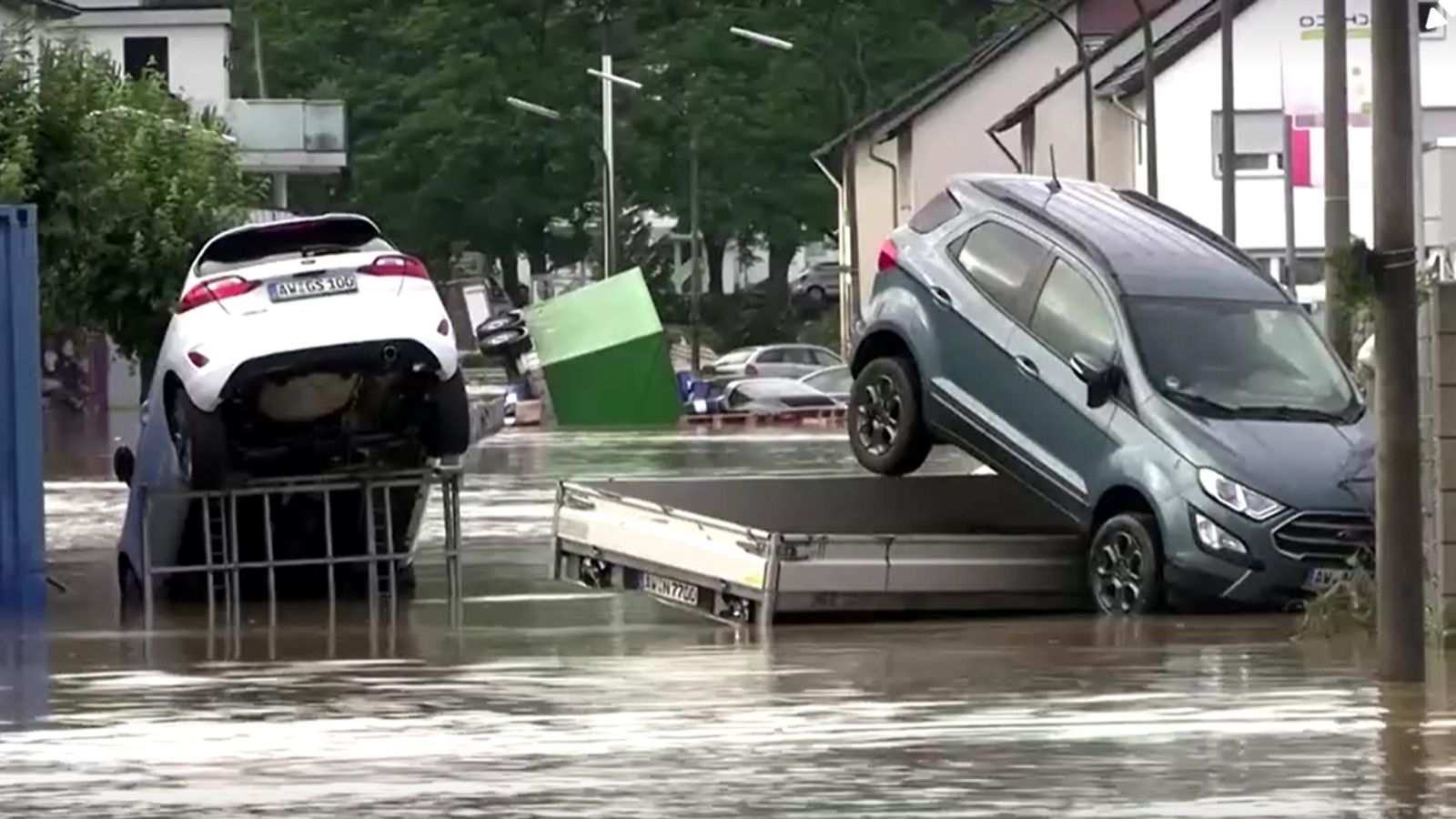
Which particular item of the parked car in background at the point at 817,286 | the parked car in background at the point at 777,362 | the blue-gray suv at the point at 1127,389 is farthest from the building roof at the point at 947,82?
the blue-gray suv at the point at 1127,389

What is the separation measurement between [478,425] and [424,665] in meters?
17.1

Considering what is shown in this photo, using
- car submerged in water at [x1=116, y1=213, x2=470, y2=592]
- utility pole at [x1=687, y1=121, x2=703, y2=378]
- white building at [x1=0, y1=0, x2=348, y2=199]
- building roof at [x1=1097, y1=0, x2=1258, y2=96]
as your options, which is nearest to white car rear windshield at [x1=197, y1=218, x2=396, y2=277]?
car submerged in water at [x1=116, y1=213, x2=470, y2=592]

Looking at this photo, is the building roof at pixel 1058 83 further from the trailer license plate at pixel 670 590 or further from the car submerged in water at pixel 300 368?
the trailer license plate at pixel 670 590

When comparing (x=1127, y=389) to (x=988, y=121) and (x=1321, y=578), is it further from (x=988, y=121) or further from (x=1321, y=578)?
(x=988, y=121)

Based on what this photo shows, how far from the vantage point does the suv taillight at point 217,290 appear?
1753cm

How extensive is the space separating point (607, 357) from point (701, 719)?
4011 cm

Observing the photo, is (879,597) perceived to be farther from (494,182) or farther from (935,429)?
(494,182)

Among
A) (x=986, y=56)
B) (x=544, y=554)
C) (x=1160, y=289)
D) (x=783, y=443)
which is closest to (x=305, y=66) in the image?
(x=986, y=56)

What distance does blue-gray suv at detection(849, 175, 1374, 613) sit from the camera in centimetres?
1672

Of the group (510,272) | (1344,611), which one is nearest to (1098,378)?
(1344,611)

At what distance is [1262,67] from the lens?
56.2 meters

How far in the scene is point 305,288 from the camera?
57.6ft

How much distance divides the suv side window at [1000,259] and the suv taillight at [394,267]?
310 centimetres

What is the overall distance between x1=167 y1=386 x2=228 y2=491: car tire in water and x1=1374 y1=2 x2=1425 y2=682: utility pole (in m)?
7.45
